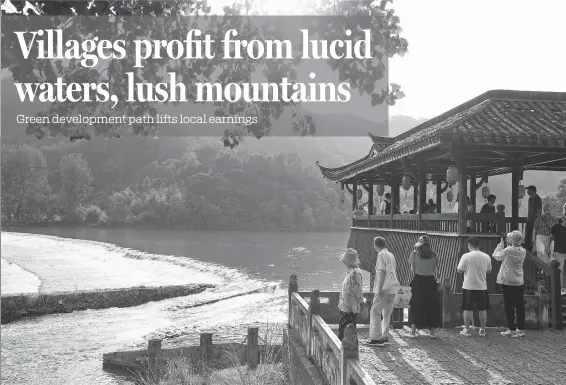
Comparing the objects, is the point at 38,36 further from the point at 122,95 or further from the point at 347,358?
the point at 347,358

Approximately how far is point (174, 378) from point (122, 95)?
6.24m

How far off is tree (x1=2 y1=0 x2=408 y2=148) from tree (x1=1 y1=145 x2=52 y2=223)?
3196 inches

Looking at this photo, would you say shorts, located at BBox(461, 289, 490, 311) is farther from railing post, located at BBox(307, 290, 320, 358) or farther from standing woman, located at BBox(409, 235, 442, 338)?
railing post, located at BBox(307, 290, 320, 358)

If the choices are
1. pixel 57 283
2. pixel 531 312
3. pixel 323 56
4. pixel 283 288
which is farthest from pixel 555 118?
pixel 57 283

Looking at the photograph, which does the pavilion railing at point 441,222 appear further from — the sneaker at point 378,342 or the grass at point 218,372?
the grass at point 218,372

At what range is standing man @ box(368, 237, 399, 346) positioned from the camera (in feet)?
24.8

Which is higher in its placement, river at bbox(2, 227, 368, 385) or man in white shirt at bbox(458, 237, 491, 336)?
man in white shirt at bbox(458, 237, 491, 336)

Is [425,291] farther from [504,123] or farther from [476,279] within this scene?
[504,123]

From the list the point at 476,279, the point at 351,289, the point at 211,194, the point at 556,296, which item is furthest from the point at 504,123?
the point at 211,194

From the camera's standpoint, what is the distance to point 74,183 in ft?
298

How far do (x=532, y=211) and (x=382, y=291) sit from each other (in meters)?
5.42

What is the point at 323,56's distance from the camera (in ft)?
19.4

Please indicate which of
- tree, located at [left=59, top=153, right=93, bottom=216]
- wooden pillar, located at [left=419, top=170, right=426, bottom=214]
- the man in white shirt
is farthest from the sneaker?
tree, located at [left=59, top=153, right=93, bottom=216]

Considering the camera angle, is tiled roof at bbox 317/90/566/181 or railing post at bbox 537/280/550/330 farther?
tiled roof at bbox 317/90/566/181
